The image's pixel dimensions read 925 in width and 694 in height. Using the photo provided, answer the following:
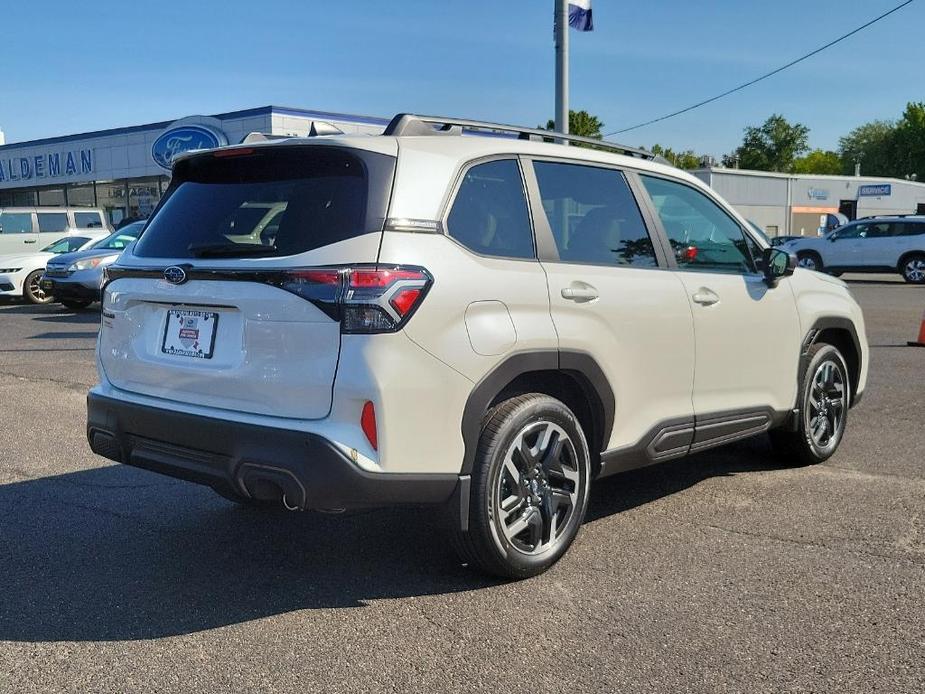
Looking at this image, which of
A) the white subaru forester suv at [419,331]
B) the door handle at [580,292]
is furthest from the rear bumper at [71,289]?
the door handle at [580,292]

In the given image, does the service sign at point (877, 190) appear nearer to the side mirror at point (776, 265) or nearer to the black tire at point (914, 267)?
the black tire at point (914, 267)

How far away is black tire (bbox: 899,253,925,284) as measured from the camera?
25438 millimetres

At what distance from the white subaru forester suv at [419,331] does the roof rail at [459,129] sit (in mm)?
15

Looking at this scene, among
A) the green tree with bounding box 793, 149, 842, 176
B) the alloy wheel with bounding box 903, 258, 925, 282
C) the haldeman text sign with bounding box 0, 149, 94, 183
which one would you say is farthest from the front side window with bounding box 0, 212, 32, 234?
the green tree with bounding box 793, 149, 842, 176

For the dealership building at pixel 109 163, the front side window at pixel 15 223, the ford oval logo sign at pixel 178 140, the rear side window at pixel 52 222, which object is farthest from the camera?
the dealership building at pixel 109 163

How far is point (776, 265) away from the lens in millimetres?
5195

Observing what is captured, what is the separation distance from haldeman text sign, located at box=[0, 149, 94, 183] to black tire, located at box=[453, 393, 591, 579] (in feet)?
127

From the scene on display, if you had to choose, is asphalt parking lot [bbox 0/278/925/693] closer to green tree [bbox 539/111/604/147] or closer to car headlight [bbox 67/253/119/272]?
car headlight [bbox 67/253/119/272]

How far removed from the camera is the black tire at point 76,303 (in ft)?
53.9

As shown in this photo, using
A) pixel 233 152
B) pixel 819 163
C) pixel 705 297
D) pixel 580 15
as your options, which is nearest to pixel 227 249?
pixel 233 152

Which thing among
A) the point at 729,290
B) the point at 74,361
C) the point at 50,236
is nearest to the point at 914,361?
the point at 729,290

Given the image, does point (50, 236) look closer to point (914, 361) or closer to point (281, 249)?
point (914, 361)

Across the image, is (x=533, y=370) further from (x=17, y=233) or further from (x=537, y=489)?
(x=17, y=233)

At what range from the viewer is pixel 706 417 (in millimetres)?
4746
